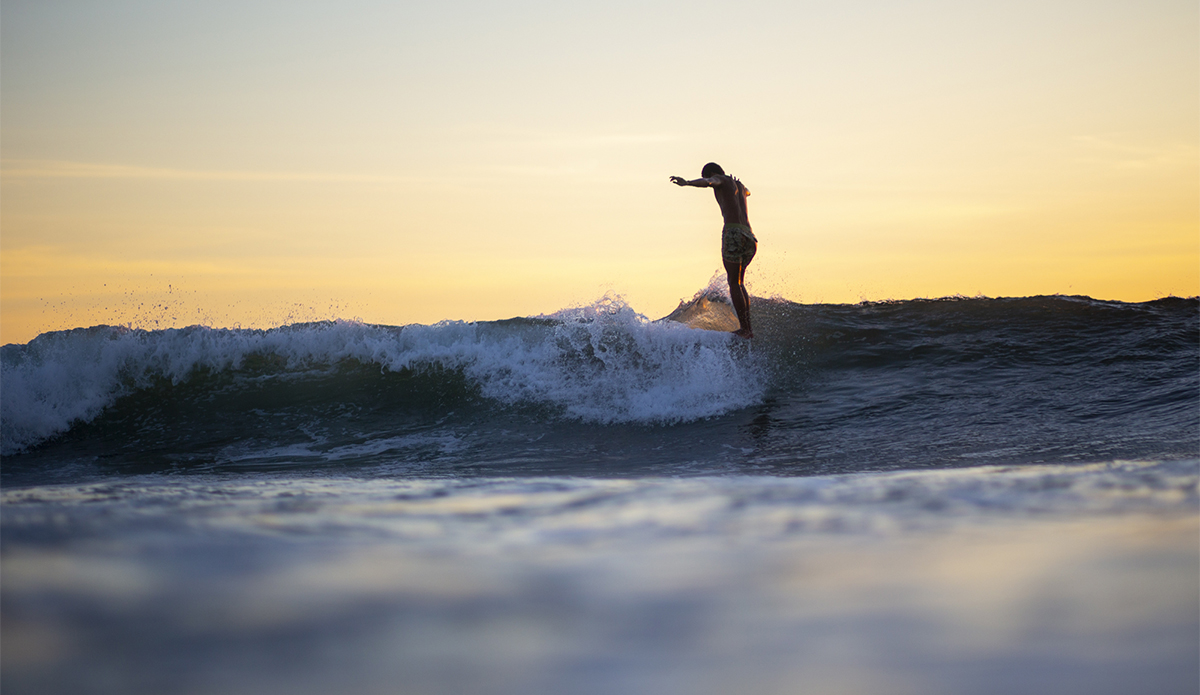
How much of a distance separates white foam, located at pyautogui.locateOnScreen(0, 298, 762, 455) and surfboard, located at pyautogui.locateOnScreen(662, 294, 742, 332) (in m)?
0.83

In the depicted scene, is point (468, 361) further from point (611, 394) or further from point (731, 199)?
point (731, 199)

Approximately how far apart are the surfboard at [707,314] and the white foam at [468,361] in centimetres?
83

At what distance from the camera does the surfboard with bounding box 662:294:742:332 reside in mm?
8188

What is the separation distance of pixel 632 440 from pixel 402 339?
3266 mm

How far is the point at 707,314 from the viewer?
27.8 feet

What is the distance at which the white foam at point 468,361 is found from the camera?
6551 mm

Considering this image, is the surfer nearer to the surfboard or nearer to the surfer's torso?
the surfer's torso

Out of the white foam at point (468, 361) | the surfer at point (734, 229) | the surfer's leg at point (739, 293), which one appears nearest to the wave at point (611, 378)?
the white foam at point (468, 361)

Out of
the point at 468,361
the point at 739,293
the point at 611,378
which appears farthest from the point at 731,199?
the point at 468,361

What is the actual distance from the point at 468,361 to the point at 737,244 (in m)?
2.90

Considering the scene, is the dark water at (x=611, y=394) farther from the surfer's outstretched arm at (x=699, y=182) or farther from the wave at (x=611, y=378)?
the surfer's outstretched arm at (x=699, y=182)

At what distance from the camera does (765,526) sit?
156cm

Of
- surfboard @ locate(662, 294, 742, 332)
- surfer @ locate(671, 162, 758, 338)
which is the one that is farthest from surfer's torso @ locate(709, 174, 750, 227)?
surfboard @ locate(662, 294, 742, 332)

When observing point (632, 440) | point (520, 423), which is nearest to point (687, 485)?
point (632, 440)
